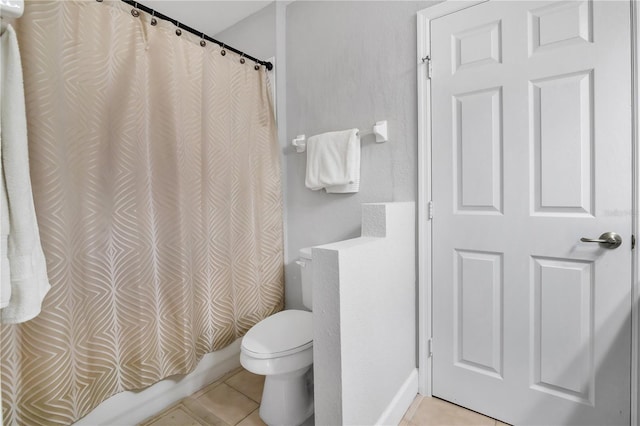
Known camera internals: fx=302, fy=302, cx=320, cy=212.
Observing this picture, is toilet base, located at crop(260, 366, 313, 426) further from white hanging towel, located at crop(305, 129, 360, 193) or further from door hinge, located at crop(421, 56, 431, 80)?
door hinge, located at crop(421, 56, 431, 80)

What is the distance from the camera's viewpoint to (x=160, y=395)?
152 centimetres

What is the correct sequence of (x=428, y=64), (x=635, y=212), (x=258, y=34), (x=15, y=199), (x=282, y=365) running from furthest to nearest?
(x=258, y=34) < (x=428, y=64) < (x=282, y=365) < (x=635, y=212) < (x=15, y=199)

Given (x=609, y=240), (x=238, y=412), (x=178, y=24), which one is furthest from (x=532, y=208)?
(x=178, y=24)

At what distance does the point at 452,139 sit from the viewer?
4.90ft

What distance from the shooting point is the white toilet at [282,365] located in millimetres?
1314

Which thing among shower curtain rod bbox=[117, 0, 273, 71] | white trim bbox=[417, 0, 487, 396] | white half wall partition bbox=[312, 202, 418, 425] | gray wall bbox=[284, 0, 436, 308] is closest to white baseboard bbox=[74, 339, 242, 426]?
gray wall bbox=[284, 0, 436, 308]

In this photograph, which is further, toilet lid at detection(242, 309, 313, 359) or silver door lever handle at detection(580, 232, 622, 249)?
toilet lid at detection(242, 309, 313, 359)

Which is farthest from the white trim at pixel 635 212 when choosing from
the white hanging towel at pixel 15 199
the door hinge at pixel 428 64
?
the white hanging towel at pixel 15 199

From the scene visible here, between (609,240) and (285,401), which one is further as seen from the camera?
(285,401)

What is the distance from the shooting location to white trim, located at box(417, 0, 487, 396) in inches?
60.4

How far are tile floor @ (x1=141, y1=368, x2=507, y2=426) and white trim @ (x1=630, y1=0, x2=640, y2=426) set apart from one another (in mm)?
547

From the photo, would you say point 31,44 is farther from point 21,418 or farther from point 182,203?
point 21,418

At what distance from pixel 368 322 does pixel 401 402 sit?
589 millimetres

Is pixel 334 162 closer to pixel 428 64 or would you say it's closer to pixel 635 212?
pixel 428 64
